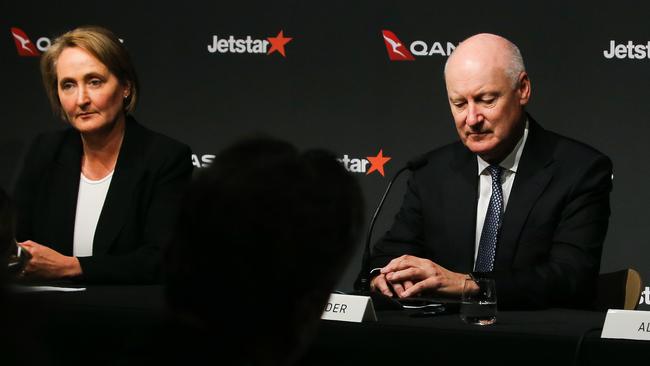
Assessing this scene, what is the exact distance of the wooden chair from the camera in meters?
3.50

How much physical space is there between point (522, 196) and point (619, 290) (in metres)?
0.47

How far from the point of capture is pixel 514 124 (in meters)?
3.60

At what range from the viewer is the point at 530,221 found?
3.51m

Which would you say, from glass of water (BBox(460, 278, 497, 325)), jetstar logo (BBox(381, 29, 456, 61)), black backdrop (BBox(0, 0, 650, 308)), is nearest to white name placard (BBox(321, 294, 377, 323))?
glass of water (BBox(460, 278, 497, 325))

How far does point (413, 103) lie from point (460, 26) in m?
0.46

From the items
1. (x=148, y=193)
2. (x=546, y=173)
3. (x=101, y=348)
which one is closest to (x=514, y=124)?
(x=546, y=173)

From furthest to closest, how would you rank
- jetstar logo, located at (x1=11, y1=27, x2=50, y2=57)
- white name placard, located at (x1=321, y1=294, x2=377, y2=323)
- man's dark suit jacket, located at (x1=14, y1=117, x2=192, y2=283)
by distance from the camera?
jetstar logo, located at (x1=11, y1=27, x2=50, y2=57) → man's dark suit jacket, located at (x1=14, y1=117, x2=192, y2=283) → white name placard, located at (x1=321, y1=294, x2=377, y2=323)

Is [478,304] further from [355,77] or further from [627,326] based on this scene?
[355,77]

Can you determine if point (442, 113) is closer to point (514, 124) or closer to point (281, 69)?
point (281, 69)

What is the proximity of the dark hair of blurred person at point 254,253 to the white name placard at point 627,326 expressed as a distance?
1.37m

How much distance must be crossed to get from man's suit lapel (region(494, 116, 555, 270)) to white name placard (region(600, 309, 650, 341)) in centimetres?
110

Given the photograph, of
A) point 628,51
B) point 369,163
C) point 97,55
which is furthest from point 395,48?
point 97,55

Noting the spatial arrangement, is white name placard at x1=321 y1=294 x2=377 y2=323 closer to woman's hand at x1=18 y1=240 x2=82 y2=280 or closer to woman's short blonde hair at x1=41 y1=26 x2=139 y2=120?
woman's hand at x1=18 y1=240 x2=82 y2=280

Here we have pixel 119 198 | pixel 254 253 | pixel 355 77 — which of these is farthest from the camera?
pixel 355 77
